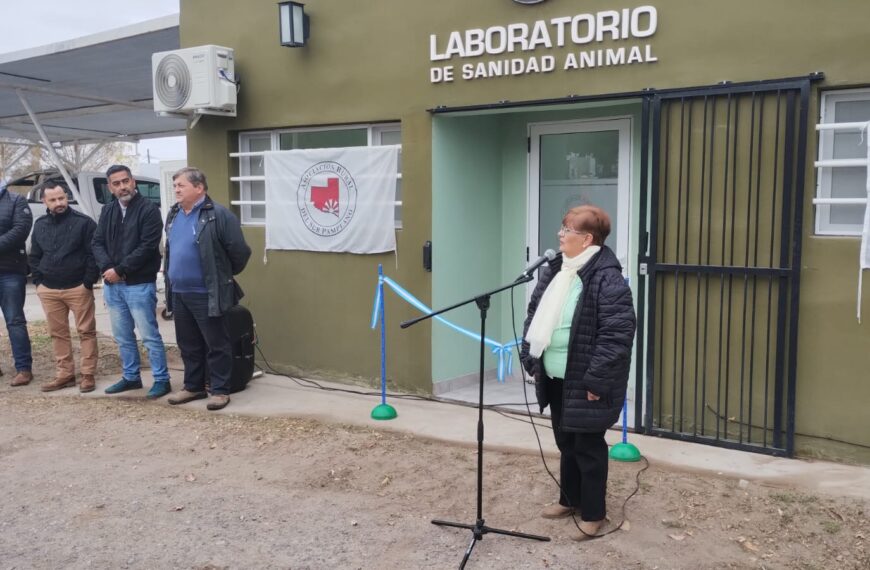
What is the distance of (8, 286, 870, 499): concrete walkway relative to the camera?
482cm

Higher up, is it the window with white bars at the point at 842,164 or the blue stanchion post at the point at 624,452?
the window with white bars at the point at 842,164

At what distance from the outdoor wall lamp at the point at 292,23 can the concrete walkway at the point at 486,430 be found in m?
3.12

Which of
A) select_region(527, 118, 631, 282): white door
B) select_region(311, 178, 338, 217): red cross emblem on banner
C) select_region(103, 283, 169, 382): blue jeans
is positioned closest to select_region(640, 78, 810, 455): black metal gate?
select_region(527, 118, 631, 282): white door

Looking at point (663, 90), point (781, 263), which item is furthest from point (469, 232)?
point (781, 263)

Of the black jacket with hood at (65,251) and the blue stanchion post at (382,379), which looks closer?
the blue stanchion post at (382,379)

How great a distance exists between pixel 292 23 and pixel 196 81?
1.15m

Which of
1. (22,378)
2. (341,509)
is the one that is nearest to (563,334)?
(341,509)

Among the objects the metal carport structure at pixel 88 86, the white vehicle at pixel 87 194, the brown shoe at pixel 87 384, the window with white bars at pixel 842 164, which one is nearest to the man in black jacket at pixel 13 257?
the brown shoe at pixel 87 384

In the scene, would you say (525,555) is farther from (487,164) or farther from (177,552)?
(487,164)

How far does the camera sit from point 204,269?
6.50 metres

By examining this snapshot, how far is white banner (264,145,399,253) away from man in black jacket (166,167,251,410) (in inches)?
36.1

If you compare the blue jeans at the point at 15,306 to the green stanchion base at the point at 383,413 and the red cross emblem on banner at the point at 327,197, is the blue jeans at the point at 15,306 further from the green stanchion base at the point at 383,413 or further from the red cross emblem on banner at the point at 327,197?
the green stanchion base at the point at 383,413

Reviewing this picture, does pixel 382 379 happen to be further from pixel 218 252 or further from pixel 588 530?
pixel 588 530

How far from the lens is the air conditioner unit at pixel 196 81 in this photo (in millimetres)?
7457
